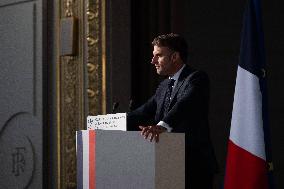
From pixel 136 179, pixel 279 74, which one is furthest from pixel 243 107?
pixel 279 74

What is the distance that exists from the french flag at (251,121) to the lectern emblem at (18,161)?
202cm

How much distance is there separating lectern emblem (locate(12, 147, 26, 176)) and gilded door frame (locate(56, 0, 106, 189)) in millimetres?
385

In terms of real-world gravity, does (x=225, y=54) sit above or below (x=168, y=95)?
above

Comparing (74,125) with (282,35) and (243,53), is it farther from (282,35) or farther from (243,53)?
(282,35)

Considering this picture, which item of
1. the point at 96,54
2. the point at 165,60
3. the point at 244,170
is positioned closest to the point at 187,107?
the point at 165,60

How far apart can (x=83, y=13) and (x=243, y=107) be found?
1.78 m

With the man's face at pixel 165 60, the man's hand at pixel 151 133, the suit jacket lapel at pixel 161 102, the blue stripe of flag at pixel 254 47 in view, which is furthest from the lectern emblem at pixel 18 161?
the man's hand at pixel 151 133

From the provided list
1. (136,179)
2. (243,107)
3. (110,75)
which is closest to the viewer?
(136,179)

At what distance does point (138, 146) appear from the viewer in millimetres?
2479

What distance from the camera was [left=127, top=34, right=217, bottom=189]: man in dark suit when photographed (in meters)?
2.71

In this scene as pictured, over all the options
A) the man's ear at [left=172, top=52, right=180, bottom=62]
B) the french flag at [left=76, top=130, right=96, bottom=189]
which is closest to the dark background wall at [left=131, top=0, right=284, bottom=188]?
the man's ear at [left=172, top=52, right=180, bottom=62]

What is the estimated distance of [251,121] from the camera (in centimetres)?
301

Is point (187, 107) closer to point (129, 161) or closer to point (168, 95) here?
point (168, 95)

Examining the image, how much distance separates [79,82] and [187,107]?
5.68 ft
